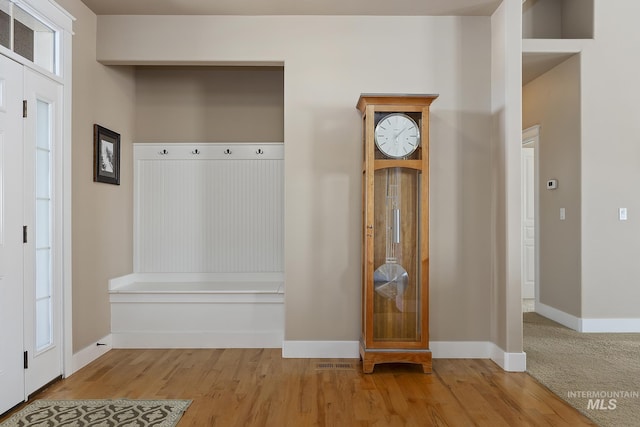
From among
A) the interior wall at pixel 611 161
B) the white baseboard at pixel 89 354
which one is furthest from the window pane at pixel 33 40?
the interior wall at pixel 611 161

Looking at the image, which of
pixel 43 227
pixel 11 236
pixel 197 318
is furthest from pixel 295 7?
pixel 197 318

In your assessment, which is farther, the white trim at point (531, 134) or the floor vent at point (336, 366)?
the white trim at point (531, 134)

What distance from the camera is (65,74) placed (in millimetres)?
3062

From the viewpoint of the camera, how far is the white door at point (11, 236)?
98.0 inches

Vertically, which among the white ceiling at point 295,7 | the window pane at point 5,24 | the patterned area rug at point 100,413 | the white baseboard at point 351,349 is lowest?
the patterned area rug at point 100,413

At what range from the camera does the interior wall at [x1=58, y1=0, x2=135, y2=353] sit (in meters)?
3.23

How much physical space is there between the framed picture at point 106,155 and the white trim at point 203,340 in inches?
49.7

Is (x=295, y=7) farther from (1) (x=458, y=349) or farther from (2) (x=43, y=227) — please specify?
(1) (x=458, y=349)

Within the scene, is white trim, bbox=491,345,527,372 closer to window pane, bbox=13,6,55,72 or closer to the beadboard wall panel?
the beadboard wall panel

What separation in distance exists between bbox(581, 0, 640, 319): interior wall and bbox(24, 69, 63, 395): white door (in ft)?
14.2

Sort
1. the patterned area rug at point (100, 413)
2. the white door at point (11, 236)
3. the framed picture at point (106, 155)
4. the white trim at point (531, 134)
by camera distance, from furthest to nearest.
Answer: the white trim at point (531, 134)
the framed picture at point (106, 155)
the white door at point (11, 236)
the patterned area rug at point (100, 413)

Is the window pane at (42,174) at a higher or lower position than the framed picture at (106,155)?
lower

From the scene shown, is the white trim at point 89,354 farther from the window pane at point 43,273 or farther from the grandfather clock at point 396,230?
the grandfather clock at point 396,230

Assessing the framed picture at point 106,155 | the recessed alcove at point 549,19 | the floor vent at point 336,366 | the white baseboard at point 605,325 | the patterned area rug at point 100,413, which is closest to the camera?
the patterned area rug at point 100,413
